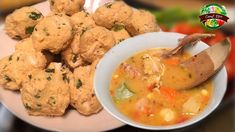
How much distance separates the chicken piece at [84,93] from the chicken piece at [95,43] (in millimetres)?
26

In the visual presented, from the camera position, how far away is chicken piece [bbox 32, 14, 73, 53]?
3.00 ft

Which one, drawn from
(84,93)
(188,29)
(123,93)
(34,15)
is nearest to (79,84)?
(84,93)

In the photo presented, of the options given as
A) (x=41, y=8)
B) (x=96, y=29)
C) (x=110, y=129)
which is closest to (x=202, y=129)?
(x=110, y=129)

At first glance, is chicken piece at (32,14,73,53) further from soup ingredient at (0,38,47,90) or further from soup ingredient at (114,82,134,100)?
soup ingredient at (114,82,134,100)

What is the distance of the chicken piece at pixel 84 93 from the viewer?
900 millimetres

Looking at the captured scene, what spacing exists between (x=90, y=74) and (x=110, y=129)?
0.46ft

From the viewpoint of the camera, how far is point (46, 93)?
34.5 inches

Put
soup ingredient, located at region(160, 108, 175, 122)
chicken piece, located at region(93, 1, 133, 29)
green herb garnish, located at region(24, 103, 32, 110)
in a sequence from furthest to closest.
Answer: chicken piece, located at region(93, 1, 133, 29) < green herb garnish, located at region(24, 103, 32, 110) < soup ingredient, located at region(160, 108, 175, 122)

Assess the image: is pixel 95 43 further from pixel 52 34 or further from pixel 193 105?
pixel 193 105

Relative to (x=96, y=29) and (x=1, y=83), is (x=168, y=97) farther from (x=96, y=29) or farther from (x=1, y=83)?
(x=1, y=83)

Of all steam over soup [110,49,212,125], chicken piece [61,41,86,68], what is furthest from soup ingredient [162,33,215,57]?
chicken piece [61,41,86,68]

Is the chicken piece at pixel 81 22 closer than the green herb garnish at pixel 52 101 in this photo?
No

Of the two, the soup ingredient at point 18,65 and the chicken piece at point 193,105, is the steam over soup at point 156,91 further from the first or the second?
the soup ingredient at point 18,65

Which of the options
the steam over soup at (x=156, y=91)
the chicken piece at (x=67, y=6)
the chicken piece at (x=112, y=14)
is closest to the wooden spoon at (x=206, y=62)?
the steam over soup at (x=156, y=91)
